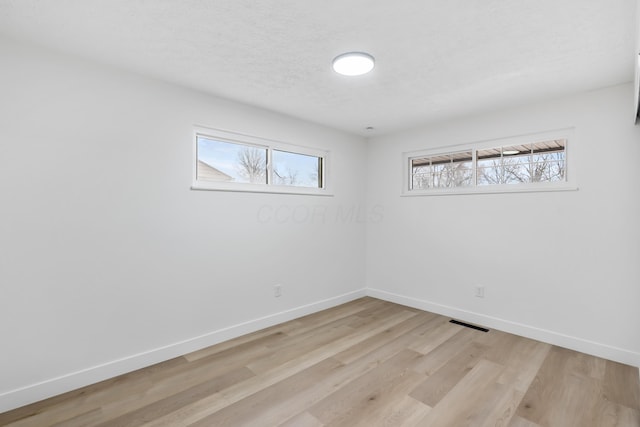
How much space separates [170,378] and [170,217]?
129cm

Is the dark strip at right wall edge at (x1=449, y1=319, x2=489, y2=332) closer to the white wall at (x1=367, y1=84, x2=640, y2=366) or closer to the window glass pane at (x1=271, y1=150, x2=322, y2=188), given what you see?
the white wall at (x1=367, y1=84, x2=640, y2=366)

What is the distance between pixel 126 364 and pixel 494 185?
393 centimetres

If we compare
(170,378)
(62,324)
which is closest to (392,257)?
(170,378)

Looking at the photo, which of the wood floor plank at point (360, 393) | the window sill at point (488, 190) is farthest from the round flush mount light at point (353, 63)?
the wood floor plank at point (360, 393)

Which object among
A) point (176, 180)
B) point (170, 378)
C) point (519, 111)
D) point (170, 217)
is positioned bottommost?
point (170, 378)

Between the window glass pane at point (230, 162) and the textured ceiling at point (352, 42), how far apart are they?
52 centimetres

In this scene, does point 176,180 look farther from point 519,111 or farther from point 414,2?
point 519,111

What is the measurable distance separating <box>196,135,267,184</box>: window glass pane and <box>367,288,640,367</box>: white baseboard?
2.55 meters

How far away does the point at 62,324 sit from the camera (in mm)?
2191

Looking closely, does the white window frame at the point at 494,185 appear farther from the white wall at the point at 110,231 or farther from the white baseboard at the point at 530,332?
the white wall at the point at 110,231

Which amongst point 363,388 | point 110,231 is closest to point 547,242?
point 363,388

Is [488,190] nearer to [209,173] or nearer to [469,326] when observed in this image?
[469,326]

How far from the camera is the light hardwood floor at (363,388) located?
1.94 m

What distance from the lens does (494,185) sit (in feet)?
11.4
